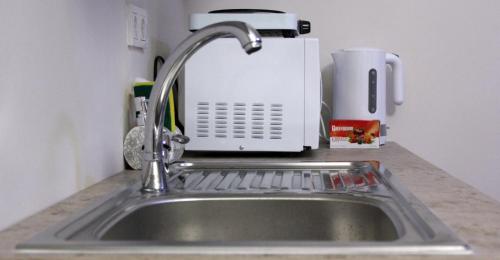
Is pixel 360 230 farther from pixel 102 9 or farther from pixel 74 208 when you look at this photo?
pixel 102 9

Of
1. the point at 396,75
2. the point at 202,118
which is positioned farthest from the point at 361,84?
the point at 202,118

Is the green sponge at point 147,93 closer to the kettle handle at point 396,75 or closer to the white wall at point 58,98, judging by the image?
the white wall at point 58,98

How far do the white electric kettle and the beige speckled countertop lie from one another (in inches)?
14.0

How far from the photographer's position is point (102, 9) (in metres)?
1.17

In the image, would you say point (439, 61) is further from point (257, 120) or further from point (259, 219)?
point (259, 219)

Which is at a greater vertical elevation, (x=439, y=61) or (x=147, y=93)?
(x=439, y=61)

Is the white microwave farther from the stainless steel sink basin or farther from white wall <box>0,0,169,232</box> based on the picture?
the stainless steel sink basin

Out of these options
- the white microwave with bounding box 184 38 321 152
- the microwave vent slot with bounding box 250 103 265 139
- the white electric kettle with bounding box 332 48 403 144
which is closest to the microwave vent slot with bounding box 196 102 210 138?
the white microwave with bounding box 184 38 321 152

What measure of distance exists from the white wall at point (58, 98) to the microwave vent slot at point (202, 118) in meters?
0.22

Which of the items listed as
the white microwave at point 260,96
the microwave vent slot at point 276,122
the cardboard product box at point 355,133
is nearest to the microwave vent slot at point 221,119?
the white microwave at point 260,96

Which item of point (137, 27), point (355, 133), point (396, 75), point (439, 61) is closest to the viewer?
point (137, 27)

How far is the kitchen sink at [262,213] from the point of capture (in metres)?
0.80

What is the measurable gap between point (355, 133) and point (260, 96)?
1.27 ft

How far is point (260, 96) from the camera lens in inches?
59.5
